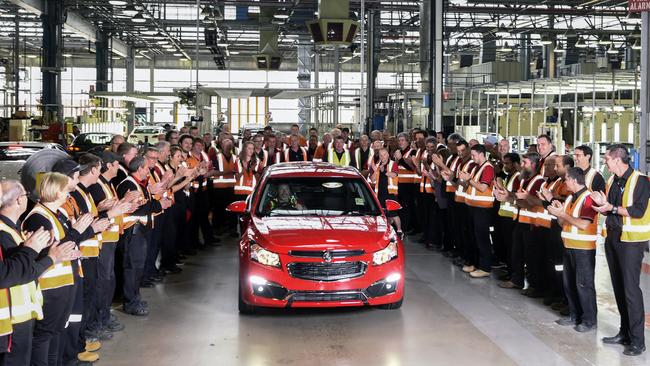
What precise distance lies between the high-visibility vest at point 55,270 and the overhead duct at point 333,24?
14.5 meters

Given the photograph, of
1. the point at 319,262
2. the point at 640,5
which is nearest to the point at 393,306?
the point at 319,262

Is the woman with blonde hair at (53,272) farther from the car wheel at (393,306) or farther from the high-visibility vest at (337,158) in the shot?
the high-visibility vest at (337,158)

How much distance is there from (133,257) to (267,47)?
2237 centimetres

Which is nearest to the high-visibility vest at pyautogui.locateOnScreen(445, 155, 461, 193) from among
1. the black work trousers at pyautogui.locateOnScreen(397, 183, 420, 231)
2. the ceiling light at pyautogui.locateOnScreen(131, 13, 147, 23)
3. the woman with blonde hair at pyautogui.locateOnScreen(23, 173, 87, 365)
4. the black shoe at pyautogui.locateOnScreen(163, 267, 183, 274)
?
the black work trousers at pyautogui.locateOnScreen(397, 183, 420, 231)

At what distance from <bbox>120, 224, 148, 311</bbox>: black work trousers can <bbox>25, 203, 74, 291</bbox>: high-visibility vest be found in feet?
8.21

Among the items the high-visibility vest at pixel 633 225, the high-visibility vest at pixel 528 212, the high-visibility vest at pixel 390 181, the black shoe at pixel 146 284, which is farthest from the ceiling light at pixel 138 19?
the high-visibility vest at pixel 633 225

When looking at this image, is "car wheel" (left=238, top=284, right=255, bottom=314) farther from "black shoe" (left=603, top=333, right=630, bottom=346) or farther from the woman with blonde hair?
"black shoe" (left=603, top=333, right=630, bottom=346)

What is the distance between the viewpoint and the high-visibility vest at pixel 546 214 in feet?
28.6

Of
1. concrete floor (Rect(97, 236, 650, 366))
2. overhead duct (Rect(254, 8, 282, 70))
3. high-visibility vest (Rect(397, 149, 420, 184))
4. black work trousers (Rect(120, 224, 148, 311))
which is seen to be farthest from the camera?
overhead duct (Rect(254, 8, 282, 70))

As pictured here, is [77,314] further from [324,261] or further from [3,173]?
[3,173]

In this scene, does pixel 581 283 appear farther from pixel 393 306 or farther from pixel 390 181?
pixel 390 181

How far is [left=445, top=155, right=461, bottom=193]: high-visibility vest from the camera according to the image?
11.7 m

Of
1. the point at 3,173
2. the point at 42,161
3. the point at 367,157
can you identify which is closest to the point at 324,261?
the point at 42,161

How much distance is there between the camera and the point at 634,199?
718 centimetres
